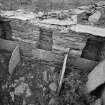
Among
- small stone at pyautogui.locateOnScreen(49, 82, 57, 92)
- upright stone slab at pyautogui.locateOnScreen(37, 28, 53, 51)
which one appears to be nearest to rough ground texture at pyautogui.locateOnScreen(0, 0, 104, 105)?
small stone at pyautogui.locateOnScreen(49, 82, 57, 92)

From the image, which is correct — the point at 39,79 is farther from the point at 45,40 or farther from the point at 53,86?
the point at 45,40

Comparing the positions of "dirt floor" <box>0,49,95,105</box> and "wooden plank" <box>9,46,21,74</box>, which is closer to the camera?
"dirt floor" <box>0,49,95,105</box>

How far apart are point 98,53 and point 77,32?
1.00 m

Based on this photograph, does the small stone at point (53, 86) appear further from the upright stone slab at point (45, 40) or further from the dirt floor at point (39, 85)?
the upright stone slab at point (45, 40)

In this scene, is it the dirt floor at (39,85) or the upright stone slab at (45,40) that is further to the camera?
the upright stone slab at (45,40)

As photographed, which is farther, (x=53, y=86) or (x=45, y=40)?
(x=45, y=40)

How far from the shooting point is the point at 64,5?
4.35 metres

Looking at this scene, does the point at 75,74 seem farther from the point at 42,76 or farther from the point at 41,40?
the point at 41,40

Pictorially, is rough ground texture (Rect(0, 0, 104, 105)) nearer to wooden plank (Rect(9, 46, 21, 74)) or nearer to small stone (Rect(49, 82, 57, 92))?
small stone (Rect(49, 82, 57, 92))

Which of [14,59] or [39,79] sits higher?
[14,59]

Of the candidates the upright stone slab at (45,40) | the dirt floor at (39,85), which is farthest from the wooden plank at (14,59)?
the upright stone slab at (45,40)

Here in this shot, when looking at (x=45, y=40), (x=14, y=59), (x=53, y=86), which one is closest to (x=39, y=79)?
(x=53, y=86)

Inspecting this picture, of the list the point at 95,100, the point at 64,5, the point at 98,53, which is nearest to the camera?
the point at 95,100

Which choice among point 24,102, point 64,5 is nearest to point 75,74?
point 24,102
